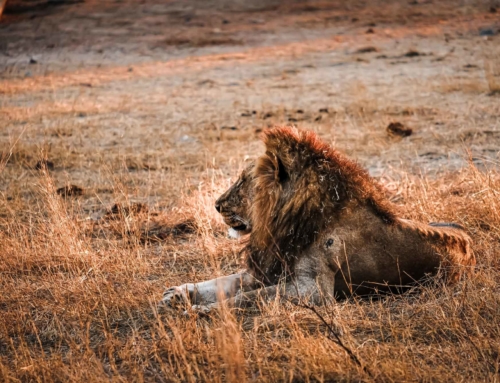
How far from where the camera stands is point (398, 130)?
9750mm

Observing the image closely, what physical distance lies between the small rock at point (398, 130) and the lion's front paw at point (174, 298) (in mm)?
5468

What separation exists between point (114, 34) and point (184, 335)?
634 inches

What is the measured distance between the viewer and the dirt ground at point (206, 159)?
12.8 feet

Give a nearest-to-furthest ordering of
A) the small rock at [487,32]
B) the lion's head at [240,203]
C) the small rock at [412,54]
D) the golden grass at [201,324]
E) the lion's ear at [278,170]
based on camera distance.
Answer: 1. the golden grass at [201,324]
2. the lion's ear at [278,170]
3. the lion's head at [240,203]
4. the small rock at [412,54]
5. the small rock at [487,32]

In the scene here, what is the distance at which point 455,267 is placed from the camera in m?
4.81

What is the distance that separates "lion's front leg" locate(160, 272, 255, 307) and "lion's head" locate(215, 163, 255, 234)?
0.32 meters

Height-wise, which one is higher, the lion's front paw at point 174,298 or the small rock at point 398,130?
the lion's front paw at point 174,298

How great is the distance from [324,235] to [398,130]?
17.7ft

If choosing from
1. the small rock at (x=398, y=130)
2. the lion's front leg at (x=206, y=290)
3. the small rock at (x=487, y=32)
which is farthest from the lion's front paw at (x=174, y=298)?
the small rock at (x=487, y=32)

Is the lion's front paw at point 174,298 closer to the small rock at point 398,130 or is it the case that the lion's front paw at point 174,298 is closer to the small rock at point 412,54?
the small rock at point 398,130

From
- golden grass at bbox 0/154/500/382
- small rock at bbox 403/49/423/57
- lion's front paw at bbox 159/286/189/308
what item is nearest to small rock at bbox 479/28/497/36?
small rock at bbox 403/49/423/57

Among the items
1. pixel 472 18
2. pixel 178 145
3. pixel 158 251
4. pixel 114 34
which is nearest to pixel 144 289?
pixel 158 251

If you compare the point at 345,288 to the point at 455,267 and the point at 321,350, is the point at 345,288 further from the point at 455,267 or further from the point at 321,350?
the point at 321,350

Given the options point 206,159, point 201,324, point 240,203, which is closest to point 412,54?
point 206,159
